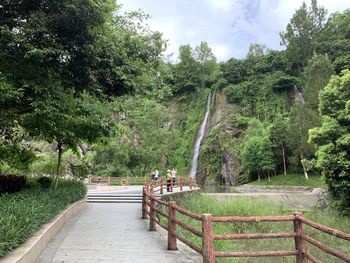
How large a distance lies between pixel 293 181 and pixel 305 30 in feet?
101

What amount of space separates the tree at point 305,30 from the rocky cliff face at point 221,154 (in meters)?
15.5

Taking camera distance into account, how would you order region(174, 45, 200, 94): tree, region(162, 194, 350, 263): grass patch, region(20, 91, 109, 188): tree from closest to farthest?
region(20, 91, 109, 188): tree → region(162, 194, 350, 263): grass patch → region(174, 45, 200, 94): tree

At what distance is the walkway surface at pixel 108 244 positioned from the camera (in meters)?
7.05

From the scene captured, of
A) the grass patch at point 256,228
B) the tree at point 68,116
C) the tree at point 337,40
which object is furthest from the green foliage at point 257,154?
the tree at point 68,116

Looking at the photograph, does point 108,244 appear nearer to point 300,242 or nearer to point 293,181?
point 300,242

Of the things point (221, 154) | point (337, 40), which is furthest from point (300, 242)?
point (337, 40)

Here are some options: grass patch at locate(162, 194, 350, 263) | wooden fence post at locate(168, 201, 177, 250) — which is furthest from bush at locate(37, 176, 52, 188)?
wooden fence post at locate(168, 201, 177, 250)

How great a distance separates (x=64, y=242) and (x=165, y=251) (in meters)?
2.61

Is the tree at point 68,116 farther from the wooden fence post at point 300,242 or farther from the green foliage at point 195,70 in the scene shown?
the green foliage at point 195,70

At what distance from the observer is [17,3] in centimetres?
908

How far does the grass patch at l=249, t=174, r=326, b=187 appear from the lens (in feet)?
131

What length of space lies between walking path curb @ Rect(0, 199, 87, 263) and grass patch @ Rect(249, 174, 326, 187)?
33.6 m

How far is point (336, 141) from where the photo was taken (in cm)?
1852

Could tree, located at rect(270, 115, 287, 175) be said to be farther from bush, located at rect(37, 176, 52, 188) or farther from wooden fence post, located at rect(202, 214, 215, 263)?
wooden fence post, located at rect(202, 214, 215, 263)
